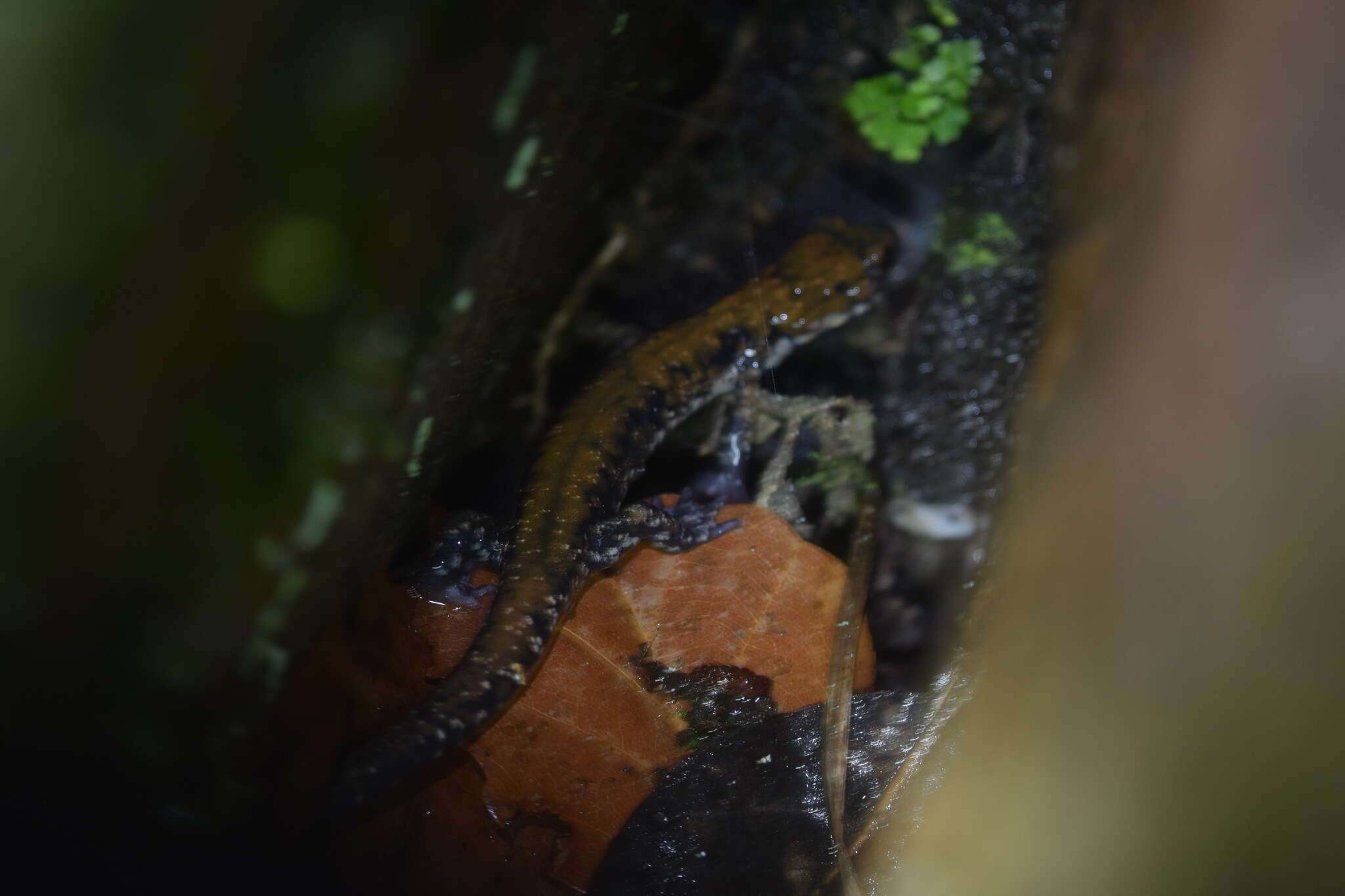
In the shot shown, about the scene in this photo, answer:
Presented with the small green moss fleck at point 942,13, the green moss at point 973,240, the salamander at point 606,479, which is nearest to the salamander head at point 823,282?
the salamander at point 606,479

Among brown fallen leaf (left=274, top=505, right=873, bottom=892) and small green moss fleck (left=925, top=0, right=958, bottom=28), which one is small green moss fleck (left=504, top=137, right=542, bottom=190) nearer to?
brown fallen leaf (left=274, top=505, right=873, bottom=892)

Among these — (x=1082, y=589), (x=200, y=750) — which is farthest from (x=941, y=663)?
(x=200, y=750)

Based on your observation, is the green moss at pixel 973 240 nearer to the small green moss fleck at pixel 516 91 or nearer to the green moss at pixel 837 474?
the green moss at pixel 837 474

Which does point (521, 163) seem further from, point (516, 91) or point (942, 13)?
point (942, 13)

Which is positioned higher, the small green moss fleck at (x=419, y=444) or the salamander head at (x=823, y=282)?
the salamander head at (x=823, y=282)

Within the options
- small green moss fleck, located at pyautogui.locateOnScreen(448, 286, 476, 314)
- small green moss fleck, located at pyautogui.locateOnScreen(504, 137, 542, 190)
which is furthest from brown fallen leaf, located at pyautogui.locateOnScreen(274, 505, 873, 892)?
small green moss fleck, located at pyautogui.locateOnScreen(504, 137, 542, 190)

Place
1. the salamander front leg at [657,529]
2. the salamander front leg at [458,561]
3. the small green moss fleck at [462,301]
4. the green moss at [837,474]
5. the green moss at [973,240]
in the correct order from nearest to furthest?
the small green moss fleck at [462,301] → the salamander front leg at [458,561] → the salamander front leg at [657,529] → the green moss at [837,474] → the green moss at [973,240]
